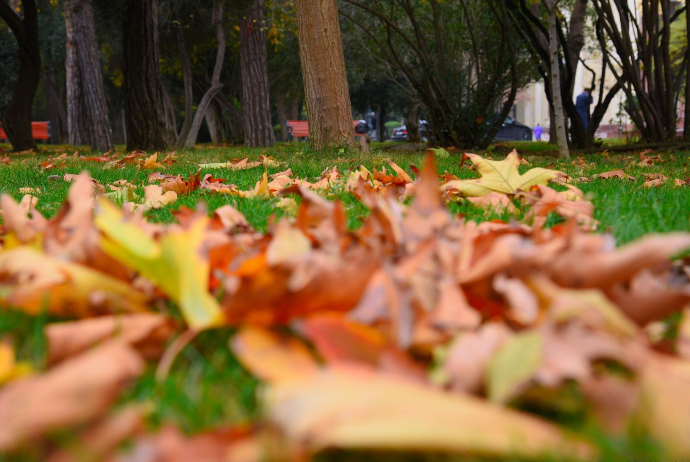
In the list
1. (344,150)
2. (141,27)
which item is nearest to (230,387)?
(344,150)

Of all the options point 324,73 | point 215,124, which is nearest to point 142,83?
point 324,73

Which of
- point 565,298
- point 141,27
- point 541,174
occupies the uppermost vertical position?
point 141,27

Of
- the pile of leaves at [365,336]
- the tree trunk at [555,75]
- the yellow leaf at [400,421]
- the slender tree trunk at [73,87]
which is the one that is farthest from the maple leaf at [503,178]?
the slender tree trunk at [73,87]

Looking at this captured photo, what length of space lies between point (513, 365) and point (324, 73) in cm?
658

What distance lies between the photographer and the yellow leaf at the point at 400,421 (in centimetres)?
76

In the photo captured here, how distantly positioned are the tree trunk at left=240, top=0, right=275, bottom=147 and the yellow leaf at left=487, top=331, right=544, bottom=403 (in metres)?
17.2

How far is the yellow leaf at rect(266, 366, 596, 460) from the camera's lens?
0.76 m

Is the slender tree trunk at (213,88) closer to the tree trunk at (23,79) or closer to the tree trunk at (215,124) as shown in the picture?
the tree trunk at (23,79)

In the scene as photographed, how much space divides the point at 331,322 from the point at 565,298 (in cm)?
38

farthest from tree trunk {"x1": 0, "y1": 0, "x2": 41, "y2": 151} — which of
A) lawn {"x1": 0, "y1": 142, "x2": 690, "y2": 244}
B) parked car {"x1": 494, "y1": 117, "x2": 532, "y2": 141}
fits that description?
A: parked car {"x1": 494, "y1": 117, "x2": 532, "y2": 141}

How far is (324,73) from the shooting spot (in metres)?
7.15

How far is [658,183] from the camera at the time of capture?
3.98m

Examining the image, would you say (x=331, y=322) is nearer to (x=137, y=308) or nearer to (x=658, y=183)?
(x=137, y=308)

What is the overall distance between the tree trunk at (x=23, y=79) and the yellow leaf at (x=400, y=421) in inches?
511
